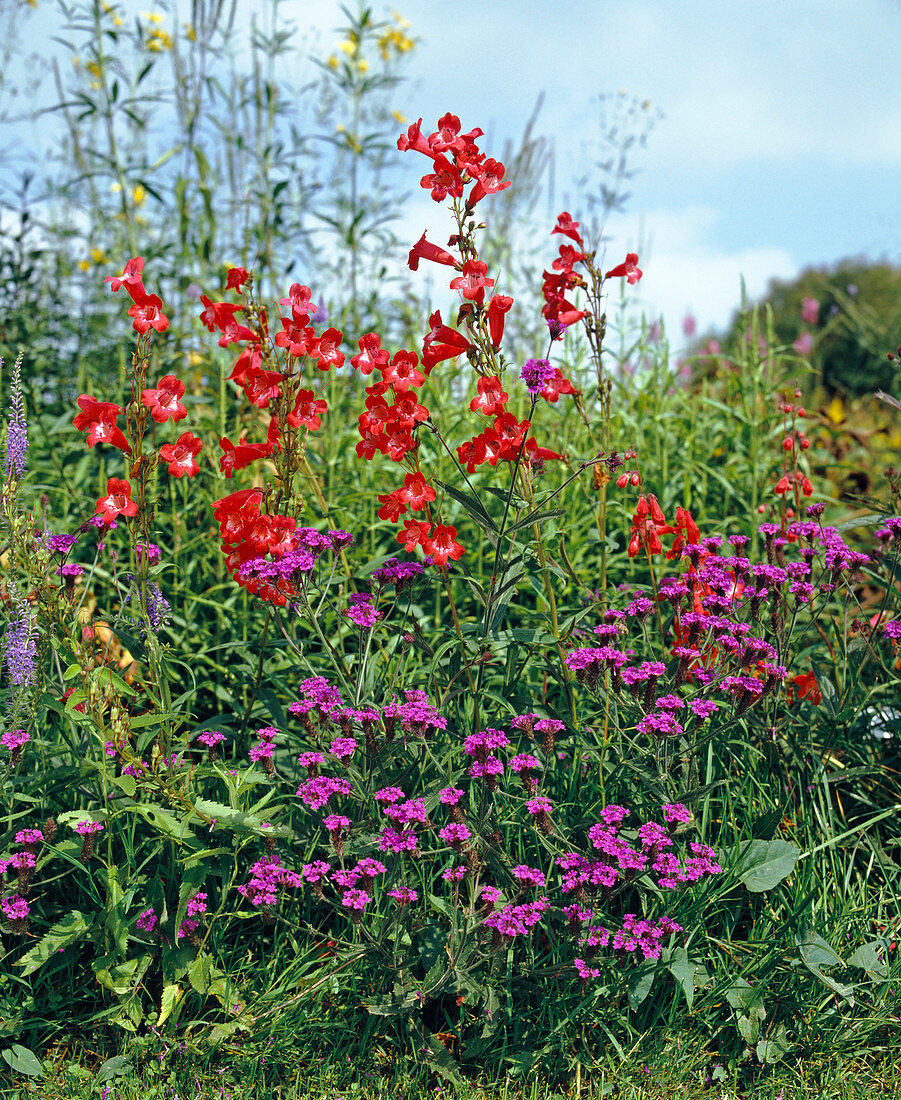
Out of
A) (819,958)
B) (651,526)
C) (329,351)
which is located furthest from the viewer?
(651,526)

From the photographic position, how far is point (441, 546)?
225 cm

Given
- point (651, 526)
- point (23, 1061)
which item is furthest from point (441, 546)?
point (23, 1061)

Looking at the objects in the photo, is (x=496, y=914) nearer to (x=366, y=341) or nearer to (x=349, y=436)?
(x=366, y=341)

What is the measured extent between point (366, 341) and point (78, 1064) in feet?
6.58

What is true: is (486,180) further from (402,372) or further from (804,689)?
(804,689)

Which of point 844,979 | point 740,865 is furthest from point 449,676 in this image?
point 844,979

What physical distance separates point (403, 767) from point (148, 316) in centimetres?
140

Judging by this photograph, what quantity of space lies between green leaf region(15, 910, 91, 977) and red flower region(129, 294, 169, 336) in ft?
4.87

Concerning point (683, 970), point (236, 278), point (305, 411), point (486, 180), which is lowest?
point (683, 970)

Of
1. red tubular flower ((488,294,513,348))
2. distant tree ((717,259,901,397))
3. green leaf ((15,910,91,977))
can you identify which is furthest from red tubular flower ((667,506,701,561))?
distant tree ((717,259,901,397))

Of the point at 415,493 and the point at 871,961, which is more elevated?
the point at 415,493

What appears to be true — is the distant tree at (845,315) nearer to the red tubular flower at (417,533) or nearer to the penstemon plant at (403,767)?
the penstemon plant at (403,767)

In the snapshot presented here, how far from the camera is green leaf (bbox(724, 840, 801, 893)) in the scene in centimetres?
224

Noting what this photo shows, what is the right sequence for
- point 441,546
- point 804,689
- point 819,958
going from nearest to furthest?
point 819,958 < point 441,546 < point 804,689
